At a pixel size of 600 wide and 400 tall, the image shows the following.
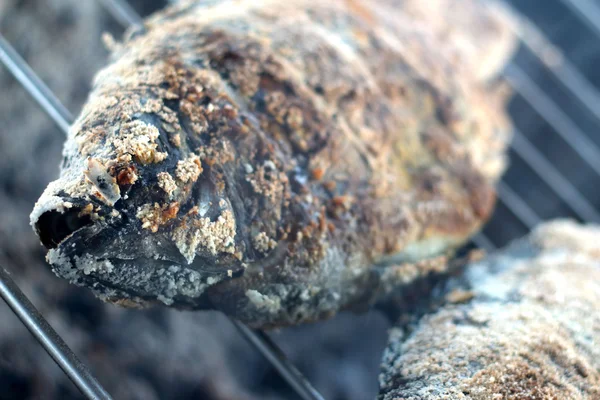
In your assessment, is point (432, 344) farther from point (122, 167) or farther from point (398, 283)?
point (122, 167)

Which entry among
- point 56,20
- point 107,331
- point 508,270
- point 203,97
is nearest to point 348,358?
point 508,270

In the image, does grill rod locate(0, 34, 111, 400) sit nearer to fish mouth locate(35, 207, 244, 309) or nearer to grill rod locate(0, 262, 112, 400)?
grill rod locate(0, 262, 112, 400)

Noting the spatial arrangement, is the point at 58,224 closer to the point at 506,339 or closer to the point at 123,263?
the point at 123,263

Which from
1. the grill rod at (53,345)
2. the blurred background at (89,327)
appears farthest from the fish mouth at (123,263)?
the blurred background at (89,327)

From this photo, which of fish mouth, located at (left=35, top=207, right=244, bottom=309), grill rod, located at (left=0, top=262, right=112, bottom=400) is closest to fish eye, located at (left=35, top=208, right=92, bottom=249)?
fish mouth, located at (left=35, top=207, right=244, bottom=309)

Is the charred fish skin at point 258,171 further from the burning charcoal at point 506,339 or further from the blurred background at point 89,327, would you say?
the blurred background at point 89,327

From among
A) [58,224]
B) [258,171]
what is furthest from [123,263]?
[258,171]
